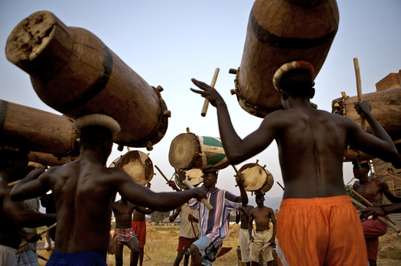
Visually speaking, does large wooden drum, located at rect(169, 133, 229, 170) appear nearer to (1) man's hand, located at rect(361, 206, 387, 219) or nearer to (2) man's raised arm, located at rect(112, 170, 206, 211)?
(1) man's hand, located at rect(361, 206, 387, 219)

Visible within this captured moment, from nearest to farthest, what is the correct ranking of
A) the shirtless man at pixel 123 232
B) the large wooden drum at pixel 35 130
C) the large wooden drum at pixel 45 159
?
the large wooden drum at pixel 35 130 → the large wooden drum at pixel 45 159 → the shirtless man at pixel 123 232

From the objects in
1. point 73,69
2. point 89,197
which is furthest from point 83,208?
point 73,69

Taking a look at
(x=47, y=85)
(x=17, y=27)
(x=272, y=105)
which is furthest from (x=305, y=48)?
(x=17, y=27)

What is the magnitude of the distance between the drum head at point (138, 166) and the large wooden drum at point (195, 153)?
16.7 inches

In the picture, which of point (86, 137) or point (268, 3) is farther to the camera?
point (268, 3)

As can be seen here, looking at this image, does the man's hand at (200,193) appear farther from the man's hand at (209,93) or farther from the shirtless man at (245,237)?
the shirtless man at (245,237)

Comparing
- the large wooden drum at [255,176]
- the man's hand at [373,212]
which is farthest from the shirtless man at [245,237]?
the man's hand at [373,212]

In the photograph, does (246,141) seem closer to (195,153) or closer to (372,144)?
(372,144)

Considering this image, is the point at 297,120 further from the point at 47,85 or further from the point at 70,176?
the point at 47,85

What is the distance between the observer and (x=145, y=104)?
333cm

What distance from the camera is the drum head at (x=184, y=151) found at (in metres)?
5.41

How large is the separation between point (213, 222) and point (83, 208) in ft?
14.8

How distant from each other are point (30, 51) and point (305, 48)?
7.00 ft

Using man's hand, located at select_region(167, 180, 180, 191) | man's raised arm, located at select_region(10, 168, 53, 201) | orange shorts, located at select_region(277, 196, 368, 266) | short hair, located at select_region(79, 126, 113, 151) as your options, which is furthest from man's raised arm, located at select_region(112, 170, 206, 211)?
man's hand, located at select_region(167, 180, 180, 191)
